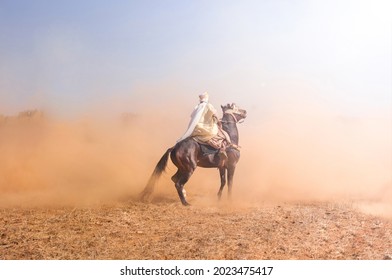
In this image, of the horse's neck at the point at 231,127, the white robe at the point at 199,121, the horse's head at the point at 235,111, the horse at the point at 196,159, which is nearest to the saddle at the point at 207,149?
the horse at the point at 196,159

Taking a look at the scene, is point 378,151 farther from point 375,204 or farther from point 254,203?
→ point 254,203

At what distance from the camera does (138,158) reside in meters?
9.86

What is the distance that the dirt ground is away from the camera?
6.55 meters

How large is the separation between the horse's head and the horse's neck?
9 centimetres

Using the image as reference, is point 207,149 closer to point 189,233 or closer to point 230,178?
point 230,178

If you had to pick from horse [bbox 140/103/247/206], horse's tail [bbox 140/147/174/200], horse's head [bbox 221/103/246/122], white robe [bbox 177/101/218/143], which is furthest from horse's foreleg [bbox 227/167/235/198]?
horse's tail [bbox 140/147/174/200]

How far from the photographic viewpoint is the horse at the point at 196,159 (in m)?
8.48

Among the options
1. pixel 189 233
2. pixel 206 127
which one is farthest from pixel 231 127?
pixel 189 233

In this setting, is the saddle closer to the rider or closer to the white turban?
the rider

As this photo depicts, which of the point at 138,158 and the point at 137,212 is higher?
the point at 138,158

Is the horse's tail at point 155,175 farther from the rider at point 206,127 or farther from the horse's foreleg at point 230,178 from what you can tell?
the horse's foreleg at point 230,178

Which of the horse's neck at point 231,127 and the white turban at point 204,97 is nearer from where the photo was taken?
the white turban at point 204,97

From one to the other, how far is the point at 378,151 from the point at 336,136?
143 centimetres
